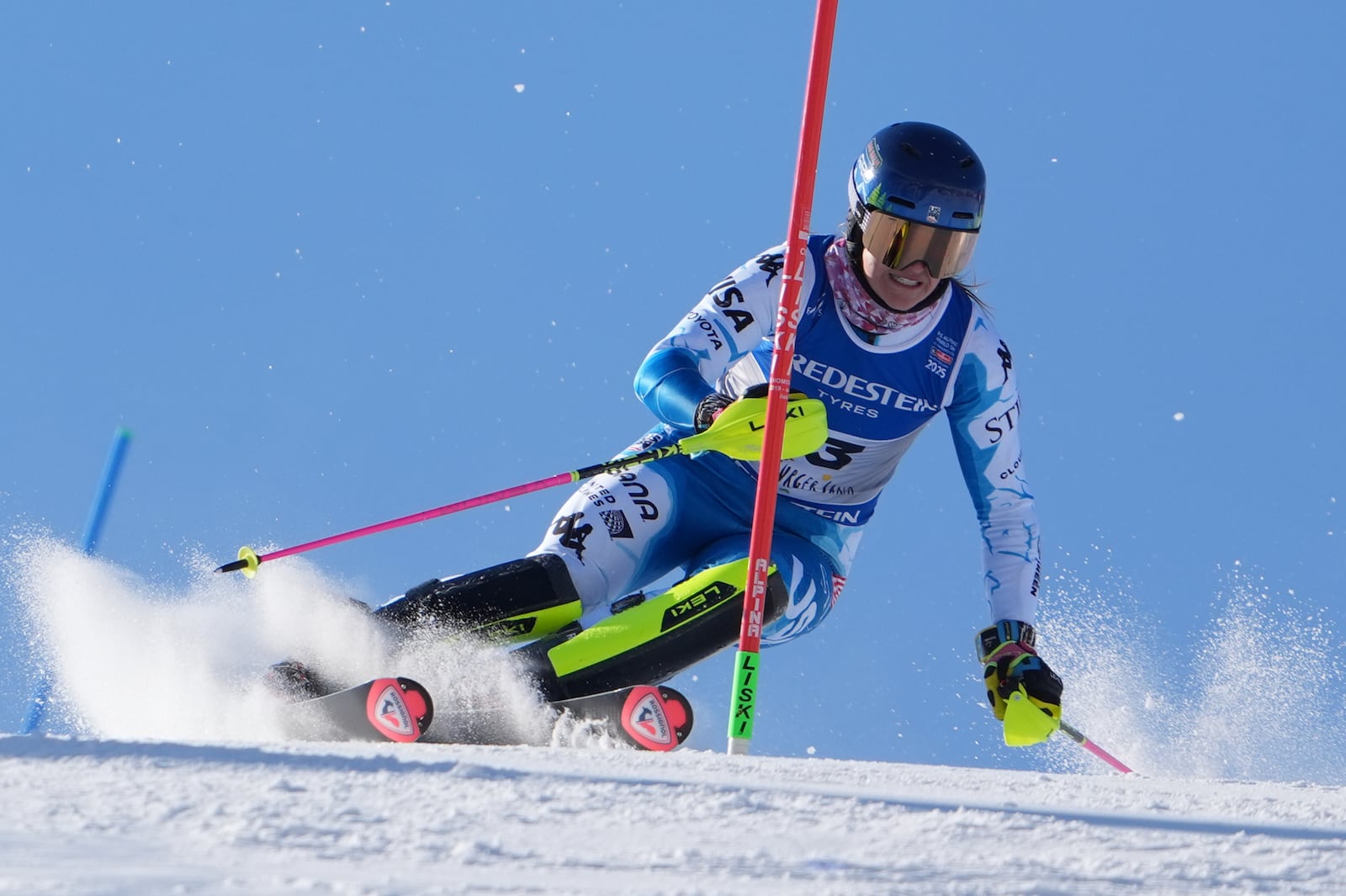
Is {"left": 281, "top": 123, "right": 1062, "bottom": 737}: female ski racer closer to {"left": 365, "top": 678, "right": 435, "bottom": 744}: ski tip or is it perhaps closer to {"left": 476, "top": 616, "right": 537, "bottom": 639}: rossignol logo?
{"left": 476, "top": 616, "right": 537, "bottom": 639}: rossignol logo

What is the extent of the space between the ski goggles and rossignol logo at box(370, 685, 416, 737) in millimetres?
1696

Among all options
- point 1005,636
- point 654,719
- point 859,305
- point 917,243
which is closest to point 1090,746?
point 1005,636

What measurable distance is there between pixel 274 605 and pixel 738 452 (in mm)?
1327

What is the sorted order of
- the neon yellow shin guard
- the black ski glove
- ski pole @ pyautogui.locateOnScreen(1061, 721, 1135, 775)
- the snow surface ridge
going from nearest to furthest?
the snow surface ridge, the neon yellow shin guard, the black ski glove, ski pole @ pyautogui.locateOnScreen(1061, 721, 1135, 775)

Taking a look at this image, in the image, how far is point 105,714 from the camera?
166 inches

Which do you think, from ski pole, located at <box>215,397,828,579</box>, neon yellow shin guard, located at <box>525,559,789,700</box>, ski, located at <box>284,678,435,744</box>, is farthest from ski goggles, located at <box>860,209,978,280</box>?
Answer: ski, located at <box>284,678,435,744</box>

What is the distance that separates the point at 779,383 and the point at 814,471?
969 millimetres

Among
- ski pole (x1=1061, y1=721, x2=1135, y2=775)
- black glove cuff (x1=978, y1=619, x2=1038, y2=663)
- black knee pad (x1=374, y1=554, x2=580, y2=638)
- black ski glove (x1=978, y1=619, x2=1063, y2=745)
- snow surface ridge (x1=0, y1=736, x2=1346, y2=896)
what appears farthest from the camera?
ski pole (x1=1061, y1=721, x2=1135, y2=775)

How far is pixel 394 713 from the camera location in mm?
3102

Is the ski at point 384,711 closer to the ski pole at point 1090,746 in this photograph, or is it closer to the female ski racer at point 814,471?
the female ski racer at point 814,471

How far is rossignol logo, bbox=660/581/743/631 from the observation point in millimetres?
3428

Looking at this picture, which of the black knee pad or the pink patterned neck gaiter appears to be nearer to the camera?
the black knee pad

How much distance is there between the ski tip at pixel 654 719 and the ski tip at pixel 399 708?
0.44m

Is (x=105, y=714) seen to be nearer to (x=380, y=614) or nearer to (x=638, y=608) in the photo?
(x=380, y=614)
